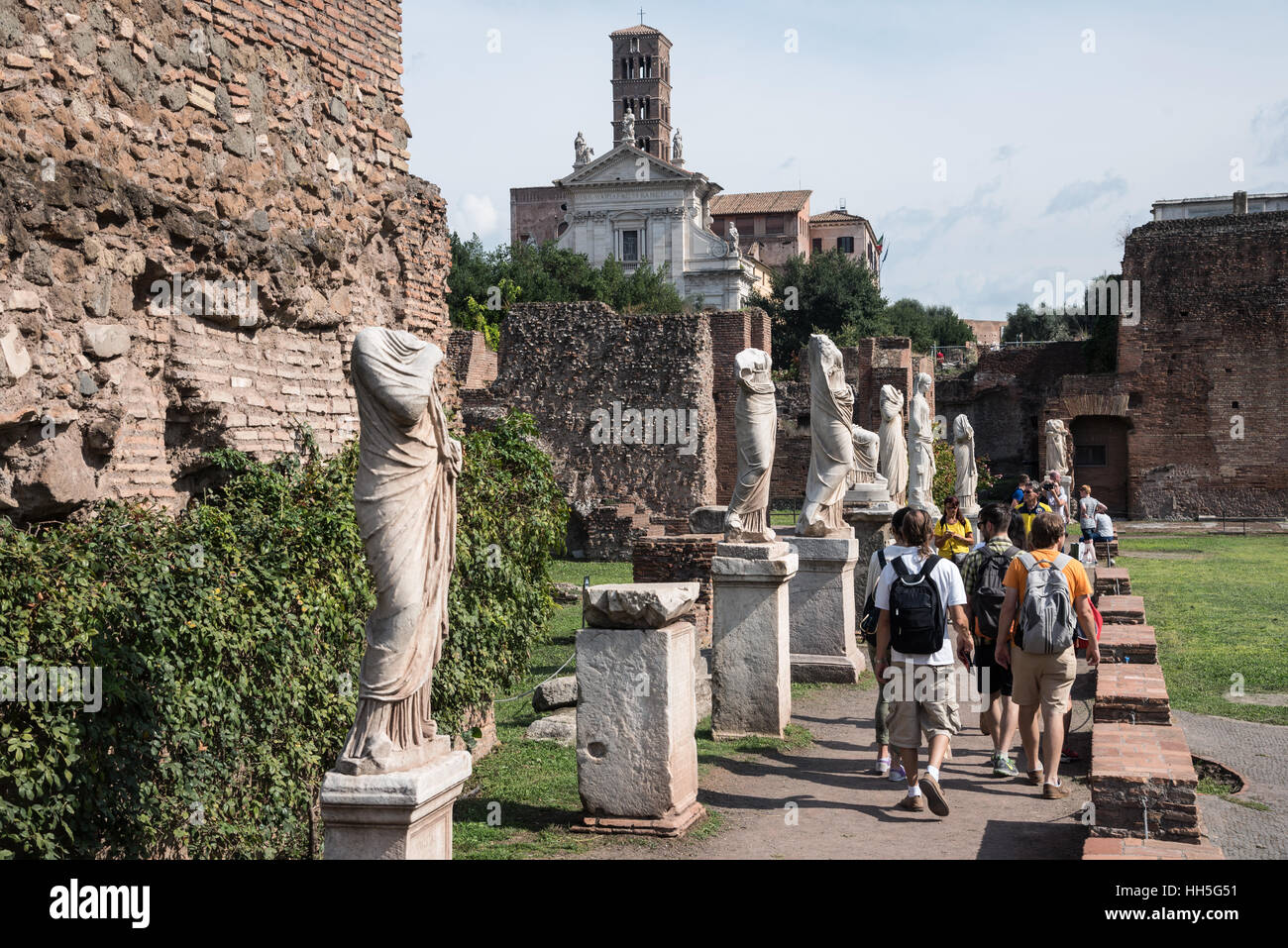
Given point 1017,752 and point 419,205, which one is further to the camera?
point 419,205

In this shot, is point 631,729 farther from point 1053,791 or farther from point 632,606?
point 1053,791

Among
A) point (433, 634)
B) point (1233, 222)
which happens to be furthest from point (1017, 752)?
point (1233, 222)

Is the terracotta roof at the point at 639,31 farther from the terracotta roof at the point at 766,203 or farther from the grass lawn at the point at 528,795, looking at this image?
the grass lawn at the point at 528,795

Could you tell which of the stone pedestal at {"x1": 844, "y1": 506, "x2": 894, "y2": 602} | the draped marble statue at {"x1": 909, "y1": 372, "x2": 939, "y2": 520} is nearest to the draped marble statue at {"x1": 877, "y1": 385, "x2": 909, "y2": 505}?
the draped marble statue at {"x1": 909, "y1": 372, "x2": 939, "y2": 520}

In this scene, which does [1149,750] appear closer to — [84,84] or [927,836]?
[927,836]

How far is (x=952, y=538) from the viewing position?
30.9 feet

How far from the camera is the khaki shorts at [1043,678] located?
6652mm

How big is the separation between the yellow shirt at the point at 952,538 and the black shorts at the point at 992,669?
1.47 meters

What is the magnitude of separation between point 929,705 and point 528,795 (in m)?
2.33

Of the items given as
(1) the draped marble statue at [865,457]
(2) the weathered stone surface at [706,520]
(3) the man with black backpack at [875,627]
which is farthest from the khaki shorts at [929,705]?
(1) the draped marble statue at [865,457]

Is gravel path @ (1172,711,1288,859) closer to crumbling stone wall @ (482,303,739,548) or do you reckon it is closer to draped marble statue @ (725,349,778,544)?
draped marble statue @ (725,349,778,544)

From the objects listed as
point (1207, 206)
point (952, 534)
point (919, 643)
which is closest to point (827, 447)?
point (952, 534)

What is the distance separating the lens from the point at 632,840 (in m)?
6.06
